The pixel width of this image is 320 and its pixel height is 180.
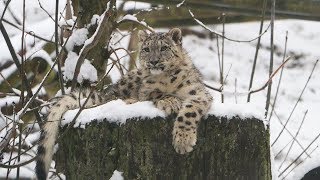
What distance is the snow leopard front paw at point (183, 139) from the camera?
2.83 m

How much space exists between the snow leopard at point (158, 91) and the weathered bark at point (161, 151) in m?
0.13

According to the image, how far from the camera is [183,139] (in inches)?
111

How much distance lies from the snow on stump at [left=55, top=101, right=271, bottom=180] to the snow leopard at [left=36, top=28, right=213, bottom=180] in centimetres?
12

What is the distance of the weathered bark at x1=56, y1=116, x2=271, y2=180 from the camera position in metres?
2.91

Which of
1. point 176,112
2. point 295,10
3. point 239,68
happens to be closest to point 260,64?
point 239,68

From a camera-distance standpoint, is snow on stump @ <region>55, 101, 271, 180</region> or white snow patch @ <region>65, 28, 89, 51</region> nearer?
snow on stump @ <region>55, 101, 271, 180</region>

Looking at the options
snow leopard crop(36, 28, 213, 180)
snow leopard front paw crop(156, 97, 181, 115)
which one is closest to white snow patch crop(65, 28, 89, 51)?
snow leopard crop(36, 28, 213, 180)

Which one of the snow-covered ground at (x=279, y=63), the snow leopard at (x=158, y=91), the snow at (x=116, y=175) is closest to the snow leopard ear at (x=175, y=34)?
the snow leopard at (x=158, y=91)

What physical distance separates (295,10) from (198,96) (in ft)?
6.65

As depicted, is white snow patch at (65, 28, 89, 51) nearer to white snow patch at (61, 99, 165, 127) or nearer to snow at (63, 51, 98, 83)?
snow at (63, 51, 98, 83)

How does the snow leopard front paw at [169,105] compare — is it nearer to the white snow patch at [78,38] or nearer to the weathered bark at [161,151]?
the weathered bark at [161,151]

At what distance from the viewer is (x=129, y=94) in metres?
4.07

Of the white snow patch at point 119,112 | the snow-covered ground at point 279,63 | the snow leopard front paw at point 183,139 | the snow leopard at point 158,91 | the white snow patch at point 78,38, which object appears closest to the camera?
the snow leopard front paw at point 183,139

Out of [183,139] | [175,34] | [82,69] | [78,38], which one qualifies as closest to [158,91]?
[175,34]
